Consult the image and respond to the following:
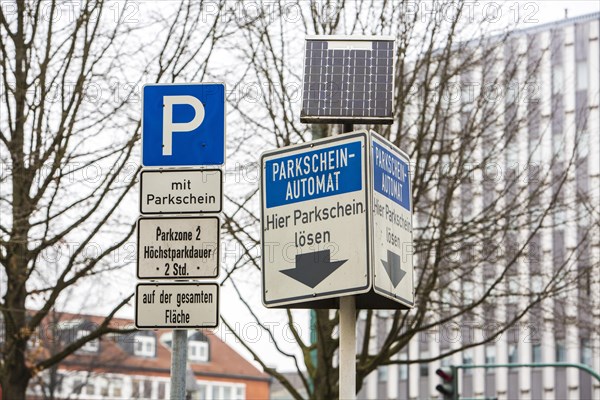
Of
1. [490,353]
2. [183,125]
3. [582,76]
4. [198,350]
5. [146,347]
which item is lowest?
[183,125]

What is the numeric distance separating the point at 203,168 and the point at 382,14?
10792mm

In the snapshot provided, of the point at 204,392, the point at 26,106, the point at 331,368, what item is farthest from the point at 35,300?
the point at 204,392

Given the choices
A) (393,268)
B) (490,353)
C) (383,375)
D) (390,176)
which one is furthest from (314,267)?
(383,375)

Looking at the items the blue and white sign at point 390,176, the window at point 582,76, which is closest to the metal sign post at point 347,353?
the blue and white sign at point 390,176

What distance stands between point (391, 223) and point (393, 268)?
0.23 meters

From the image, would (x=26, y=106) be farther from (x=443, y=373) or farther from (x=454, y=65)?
(x=443, y=373)

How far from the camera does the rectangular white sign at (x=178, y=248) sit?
696 cm

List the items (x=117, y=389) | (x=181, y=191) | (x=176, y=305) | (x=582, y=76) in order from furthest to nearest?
(x=117, y=389) < (x=582, y=76) < (x=181, y=191) < (x=176, y=305)

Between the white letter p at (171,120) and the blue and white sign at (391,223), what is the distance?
1227 millimetres

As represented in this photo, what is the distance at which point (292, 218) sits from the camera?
6.55 m

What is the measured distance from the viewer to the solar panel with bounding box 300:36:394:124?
23.3 ft

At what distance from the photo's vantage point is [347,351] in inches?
265

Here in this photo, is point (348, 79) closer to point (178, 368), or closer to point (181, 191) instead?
point (181, 191)

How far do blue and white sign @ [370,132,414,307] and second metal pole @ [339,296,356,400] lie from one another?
0.26 metres
